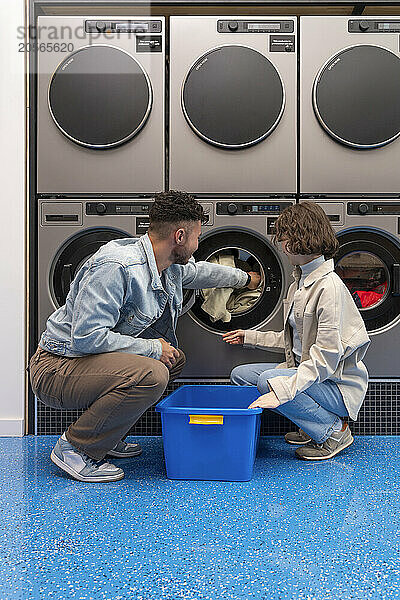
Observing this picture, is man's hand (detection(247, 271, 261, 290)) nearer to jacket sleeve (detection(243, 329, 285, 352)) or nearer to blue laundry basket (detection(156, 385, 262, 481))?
jacket sleeve (detection(243, 329, 285, 352))

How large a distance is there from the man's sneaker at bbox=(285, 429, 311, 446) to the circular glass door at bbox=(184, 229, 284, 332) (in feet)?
1.78

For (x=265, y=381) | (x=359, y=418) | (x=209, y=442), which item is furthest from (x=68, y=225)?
(x=359, y=418)

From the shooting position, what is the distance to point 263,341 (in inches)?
120

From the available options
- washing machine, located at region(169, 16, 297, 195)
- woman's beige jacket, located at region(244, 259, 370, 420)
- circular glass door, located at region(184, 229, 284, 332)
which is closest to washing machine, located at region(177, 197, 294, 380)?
circular glass door, located at region(184, 229, 284, 332)

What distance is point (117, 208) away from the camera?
313cm

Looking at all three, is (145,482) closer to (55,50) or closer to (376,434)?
(376,434)

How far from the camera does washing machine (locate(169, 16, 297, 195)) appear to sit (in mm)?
3123

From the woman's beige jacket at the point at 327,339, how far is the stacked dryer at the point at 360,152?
40cm

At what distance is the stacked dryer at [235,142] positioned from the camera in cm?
312

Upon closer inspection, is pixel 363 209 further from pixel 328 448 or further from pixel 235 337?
pixel 328 448

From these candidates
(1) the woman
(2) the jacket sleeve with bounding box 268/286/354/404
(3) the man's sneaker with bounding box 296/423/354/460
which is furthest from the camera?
(3) the man's sneaker with bounding box 296/423/354/460

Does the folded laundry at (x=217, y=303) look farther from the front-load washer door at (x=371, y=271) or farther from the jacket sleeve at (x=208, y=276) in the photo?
the front-load washer door at (x=371, y=271)

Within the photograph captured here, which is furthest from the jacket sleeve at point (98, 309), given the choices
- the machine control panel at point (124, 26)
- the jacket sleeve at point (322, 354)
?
the machine control panel at point (124, 26)

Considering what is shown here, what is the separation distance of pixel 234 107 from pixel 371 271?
3.36ft
